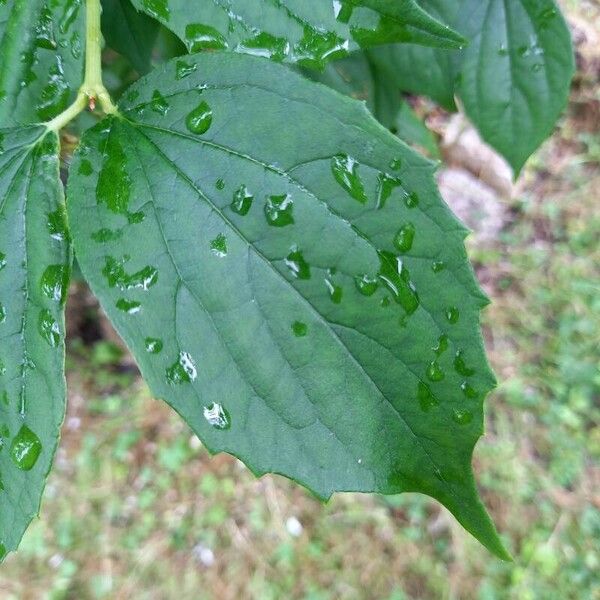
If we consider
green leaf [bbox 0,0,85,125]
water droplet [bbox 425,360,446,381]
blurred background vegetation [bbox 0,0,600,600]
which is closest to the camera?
water droplet [bbox 425,360,446,381]

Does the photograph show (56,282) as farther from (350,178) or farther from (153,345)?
(350,178)

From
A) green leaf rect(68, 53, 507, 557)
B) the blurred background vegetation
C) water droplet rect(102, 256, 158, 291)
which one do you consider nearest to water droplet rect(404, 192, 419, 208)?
green leaf rect(68, 53, 507, 557)

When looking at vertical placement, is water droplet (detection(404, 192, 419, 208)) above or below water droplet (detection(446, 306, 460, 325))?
above

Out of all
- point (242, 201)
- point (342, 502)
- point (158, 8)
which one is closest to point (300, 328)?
point (242, 201)

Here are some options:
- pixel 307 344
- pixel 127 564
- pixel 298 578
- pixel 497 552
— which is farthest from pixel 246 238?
pixel 127 564

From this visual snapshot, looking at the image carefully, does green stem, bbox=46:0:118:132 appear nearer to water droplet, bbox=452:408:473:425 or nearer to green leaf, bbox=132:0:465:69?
green leaf, bbox=132:0:465:69

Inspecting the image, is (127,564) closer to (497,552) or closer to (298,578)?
(298,578)

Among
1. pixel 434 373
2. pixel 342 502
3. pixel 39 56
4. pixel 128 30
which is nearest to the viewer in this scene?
pixel 434 373
